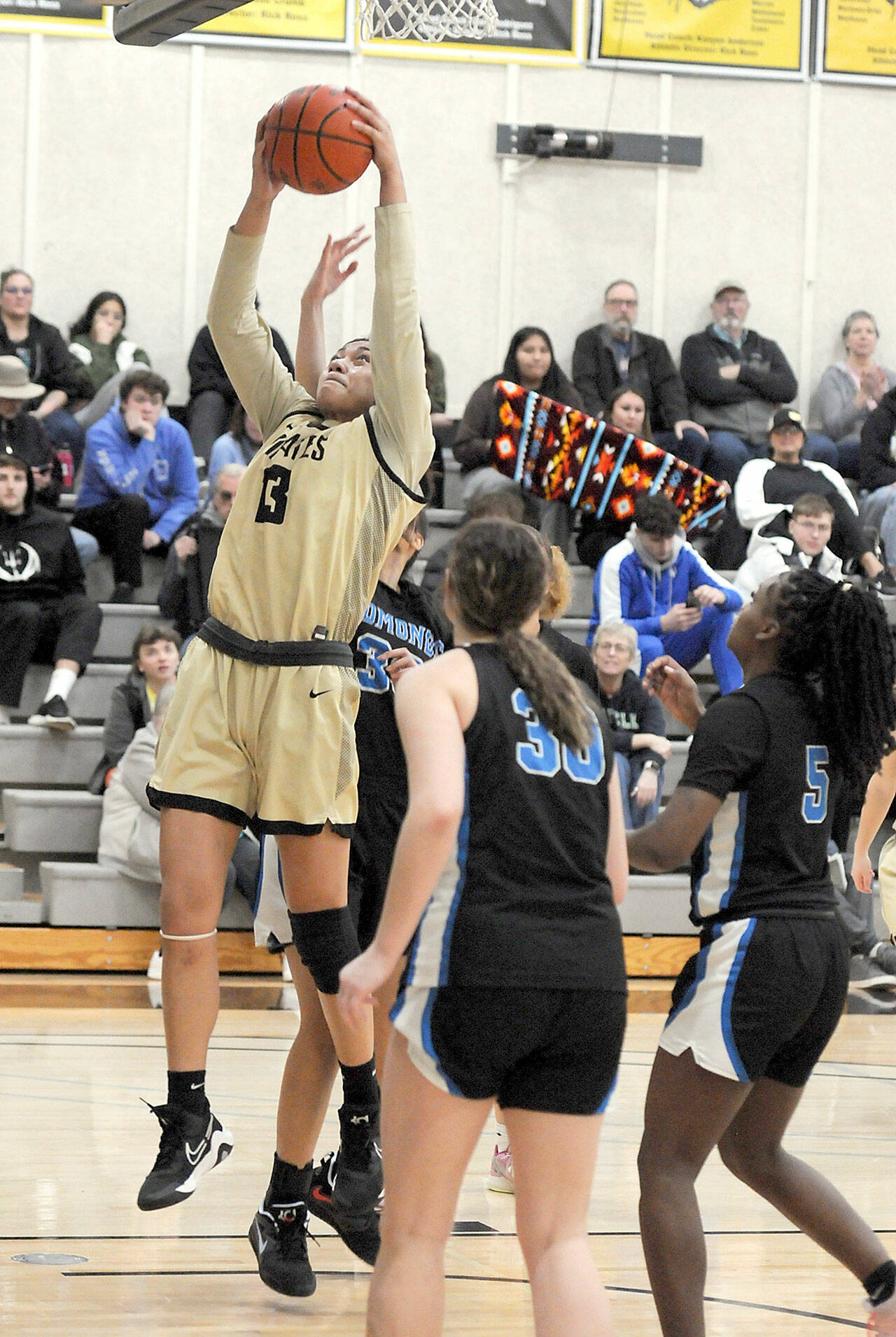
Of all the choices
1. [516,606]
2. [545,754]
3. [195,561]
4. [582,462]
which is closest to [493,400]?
[582,462]

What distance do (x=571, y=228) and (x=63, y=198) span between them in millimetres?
3779

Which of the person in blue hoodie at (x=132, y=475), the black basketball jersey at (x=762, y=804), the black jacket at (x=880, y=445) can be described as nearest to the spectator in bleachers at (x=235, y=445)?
the person in blue hoodie at (x=132, y=475)

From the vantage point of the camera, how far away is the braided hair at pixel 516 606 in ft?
9.00

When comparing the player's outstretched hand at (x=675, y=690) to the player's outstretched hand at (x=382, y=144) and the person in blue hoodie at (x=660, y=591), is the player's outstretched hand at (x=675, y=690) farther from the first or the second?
the person in blue hoodie at (x=660, y=591)

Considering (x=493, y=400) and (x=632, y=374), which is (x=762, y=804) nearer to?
(x=493, y=400)

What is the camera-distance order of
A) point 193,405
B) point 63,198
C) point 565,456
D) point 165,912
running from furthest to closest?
1. point 63,198
2. point 193,405
3. point 565,456
4. point 165,912

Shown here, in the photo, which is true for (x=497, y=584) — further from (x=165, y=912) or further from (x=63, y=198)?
(x=63, y=198)

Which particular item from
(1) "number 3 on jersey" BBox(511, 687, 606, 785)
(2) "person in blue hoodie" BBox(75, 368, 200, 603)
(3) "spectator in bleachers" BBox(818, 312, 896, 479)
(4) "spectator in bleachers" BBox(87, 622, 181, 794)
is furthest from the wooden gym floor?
(3) "spectator in bleachers" BBox(818, 312, 896, 479)

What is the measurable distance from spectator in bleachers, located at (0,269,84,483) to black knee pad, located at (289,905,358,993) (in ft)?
23.6

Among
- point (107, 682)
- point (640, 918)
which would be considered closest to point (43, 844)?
point (107, 682)

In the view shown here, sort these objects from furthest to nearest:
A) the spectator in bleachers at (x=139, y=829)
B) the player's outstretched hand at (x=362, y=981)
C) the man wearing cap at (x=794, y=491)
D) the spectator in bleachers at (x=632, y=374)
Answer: the spectator in bleachers at (x=632, y=374)
the man wearing cap at (x=794, y=491)
the spectator in bleachers at (x=139, y=829)
the player's outstretched hand at (x=362, y=981)

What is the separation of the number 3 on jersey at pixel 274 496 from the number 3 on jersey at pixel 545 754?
119 centimetres

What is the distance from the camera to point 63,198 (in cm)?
1211

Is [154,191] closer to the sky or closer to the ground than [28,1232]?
A: closer to the sky
